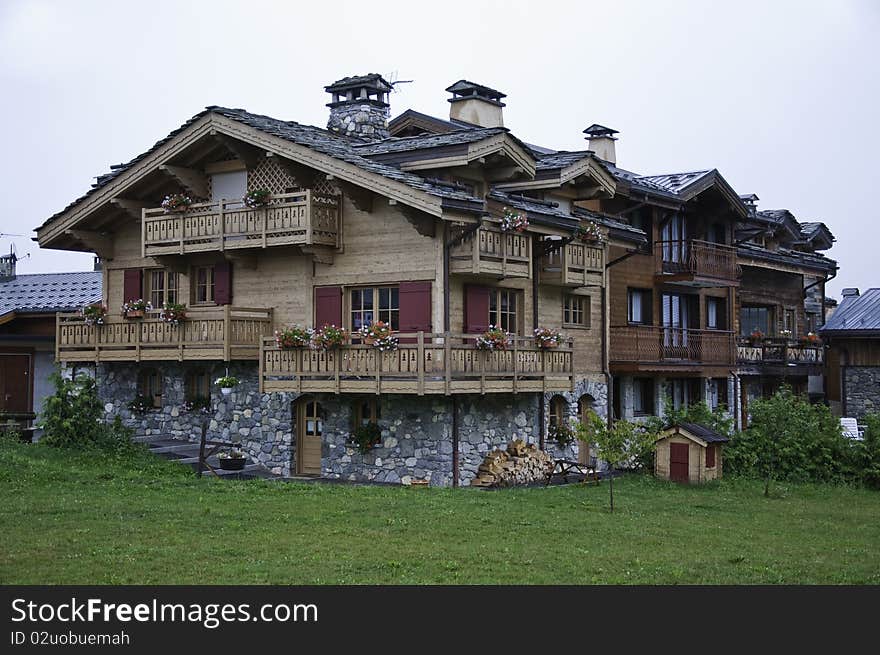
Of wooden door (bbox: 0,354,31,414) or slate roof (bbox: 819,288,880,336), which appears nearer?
wooden door (bbox: 0,354,31,414)

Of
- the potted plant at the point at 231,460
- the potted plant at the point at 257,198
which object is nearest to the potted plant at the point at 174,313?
the potted plant at the point at 257,198

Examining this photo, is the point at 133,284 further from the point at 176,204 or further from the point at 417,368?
the point at 417,368

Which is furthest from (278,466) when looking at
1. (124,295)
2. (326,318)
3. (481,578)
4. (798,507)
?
(481,578)

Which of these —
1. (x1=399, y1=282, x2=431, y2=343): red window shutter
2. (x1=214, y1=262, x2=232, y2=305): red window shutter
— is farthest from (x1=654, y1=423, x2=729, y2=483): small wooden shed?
(x1=214, y1=262, x2=232, y2=305): red window shutter

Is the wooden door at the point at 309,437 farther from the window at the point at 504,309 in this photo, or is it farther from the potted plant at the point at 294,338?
the window at the point at 504,309

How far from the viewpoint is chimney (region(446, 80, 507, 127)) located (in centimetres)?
3275

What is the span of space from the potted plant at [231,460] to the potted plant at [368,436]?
260 centimetres

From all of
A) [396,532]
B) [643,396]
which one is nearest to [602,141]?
[643,396]

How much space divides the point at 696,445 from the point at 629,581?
1304 centimetres

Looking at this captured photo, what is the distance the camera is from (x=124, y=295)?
102 feet

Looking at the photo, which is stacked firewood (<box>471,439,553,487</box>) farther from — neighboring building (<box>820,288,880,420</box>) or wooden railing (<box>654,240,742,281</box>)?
neighboring building (<box>820,288,880,420</box>)

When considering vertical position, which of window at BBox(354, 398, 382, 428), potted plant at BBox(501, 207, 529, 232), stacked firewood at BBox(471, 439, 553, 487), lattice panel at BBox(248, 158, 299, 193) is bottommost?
stacked firewood at BBox(471, 439, 553, 487)

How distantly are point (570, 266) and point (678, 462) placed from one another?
17.3 feet

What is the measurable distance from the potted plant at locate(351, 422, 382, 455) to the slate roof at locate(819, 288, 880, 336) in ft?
77.2
